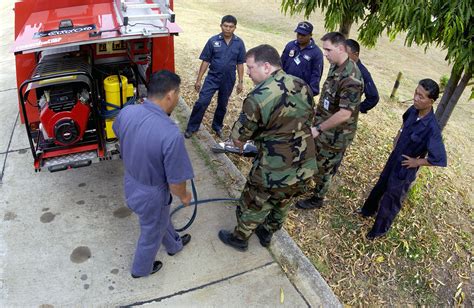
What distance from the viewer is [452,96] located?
4.05m

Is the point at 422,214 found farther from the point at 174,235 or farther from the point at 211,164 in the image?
the point at 174,235

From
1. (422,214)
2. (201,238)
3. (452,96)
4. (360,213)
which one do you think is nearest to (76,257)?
(201,238)

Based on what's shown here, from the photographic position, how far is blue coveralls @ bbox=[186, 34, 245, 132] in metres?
4.81

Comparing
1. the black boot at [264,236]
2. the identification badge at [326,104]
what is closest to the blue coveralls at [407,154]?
the identification badge at [326,104]

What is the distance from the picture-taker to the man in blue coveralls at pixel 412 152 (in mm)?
3158

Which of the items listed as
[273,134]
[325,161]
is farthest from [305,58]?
[273,134]

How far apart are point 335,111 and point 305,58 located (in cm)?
121

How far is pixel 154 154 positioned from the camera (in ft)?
8.34

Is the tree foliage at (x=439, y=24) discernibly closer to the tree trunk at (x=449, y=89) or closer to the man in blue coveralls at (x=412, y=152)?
the tree trunk at (x=449, y=89)

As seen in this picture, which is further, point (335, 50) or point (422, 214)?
point (422, 214)

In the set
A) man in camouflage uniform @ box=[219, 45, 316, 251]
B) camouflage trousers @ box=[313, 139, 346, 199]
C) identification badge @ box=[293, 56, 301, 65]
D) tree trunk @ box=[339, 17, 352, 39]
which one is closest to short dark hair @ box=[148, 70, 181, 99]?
man in camouflage uniform @ box=[219, 45, 316, 251]

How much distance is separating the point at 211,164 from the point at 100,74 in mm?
1687

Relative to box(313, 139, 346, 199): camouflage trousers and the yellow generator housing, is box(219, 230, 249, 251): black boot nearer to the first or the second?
box(313, 139, 346, 199): camouflage trousers

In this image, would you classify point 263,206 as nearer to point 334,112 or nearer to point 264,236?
point 264,236
